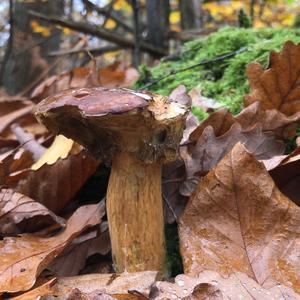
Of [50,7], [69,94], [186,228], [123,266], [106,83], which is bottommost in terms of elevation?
[123,266]

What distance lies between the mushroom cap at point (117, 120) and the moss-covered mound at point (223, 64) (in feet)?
2.93

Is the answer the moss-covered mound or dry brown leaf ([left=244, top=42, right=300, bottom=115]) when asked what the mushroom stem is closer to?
dry brown leaf ([left=244, top=42, right=300, bottom=115])

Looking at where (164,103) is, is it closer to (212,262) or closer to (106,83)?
(212,262)

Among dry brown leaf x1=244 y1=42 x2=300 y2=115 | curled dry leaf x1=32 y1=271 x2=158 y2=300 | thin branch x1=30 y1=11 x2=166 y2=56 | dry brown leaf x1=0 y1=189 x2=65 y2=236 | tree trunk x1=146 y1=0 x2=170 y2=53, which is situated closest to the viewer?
curled dry leaf x1=32 y1=271 x2=158 y2=300

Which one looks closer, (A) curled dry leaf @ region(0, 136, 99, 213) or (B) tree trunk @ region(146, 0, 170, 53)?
(A) curled dry leaf @ region(0, 136, 99, 213)

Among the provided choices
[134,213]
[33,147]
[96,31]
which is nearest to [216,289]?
[134,213]

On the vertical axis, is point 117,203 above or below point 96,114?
below

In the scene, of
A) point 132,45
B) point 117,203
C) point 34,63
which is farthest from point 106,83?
point 34,63

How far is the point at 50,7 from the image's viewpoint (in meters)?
5.72

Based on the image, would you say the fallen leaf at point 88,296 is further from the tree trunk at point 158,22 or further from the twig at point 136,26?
the tree trunk at point 158,22

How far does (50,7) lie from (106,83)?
2708 millimetres

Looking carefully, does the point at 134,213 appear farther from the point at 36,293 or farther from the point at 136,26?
the point at 136,26

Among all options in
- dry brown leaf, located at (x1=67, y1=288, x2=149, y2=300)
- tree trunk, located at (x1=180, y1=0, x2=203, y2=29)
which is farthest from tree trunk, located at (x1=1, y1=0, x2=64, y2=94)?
dry brown leaf, located at (x1=67, y1=288, x2=149, y2=300)

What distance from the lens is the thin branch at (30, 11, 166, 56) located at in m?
4.66
